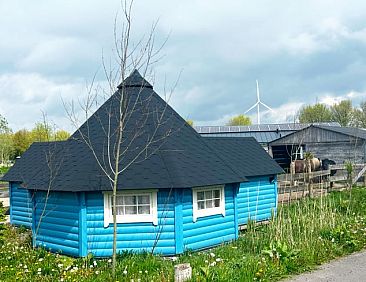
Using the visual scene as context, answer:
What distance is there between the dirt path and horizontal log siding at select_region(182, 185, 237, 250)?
305 centimetres

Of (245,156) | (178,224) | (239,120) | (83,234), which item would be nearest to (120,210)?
(83,234)

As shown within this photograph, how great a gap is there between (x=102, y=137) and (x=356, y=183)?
614 inches

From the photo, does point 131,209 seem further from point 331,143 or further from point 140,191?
point 331,143

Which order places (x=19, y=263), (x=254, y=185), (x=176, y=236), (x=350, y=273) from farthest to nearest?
(x=254, y=185) → (x=176, y=236) → (x=19, y=263) → (x=350, y=273)

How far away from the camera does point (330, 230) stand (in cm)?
1080

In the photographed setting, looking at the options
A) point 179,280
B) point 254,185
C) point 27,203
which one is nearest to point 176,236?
point 179,280

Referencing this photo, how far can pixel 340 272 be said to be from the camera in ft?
27.4

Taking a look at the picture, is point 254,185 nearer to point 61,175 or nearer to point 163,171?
point 163,171

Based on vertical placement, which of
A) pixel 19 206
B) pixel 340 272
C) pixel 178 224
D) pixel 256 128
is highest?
pixel 256 128

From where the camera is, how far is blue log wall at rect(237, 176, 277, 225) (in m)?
13.8

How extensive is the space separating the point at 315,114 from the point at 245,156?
60867 mm

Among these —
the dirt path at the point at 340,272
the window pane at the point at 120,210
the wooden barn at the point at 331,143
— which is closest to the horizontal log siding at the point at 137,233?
the window pane at the point at 120,210

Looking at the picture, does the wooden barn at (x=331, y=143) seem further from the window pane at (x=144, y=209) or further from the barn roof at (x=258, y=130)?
the window pane at (x=144, y=209)

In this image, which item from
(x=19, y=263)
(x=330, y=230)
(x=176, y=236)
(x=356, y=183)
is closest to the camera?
(x=19, y=263)
